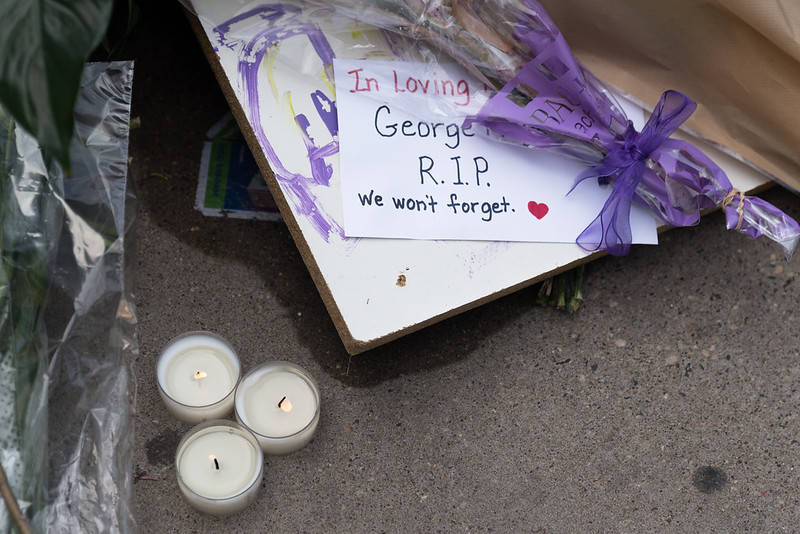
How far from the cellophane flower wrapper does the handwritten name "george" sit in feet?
0.11

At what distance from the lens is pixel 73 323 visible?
0.99 meters

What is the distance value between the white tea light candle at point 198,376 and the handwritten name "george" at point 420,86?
416 millimetres

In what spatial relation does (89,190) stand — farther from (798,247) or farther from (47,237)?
(798,247)

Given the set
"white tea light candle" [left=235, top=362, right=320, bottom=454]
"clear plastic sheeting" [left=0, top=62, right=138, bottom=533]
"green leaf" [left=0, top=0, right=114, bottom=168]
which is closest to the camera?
"green leaf" [left=0, top=0, right=114, bottom=168]

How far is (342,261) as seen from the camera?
3.29 ft

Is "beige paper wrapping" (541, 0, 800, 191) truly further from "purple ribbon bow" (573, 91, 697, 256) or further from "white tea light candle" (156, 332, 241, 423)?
"white tea light candle" (156, 332, 241, 423)

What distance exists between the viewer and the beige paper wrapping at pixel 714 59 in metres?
1.06

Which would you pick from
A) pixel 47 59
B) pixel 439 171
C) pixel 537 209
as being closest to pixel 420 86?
pixel 439 171

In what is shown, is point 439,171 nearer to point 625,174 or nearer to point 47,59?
point 625,174

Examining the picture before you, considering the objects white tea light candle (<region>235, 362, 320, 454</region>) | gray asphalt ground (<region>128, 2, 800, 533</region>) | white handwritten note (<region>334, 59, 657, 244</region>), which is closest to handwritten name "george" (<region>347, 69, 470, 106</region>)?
white handwritten note (<region>334, 59, 657, 244</region>)

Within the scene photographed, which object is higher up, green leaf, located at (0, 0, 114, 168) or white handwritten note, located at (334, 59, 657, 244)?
green leaf, located at (0, 0, 114, 168)

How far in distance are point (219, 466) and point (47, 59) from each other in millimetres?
536

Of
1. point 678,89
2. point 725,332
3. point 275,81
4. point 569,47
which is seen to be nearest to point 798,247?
point 725,332

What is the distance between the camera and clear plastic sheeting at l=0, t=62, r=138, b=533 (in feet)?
2.95
